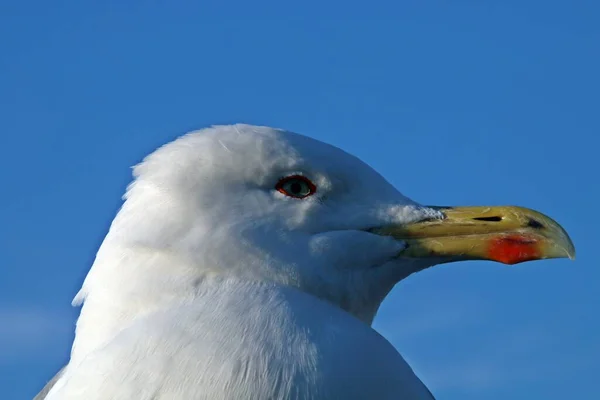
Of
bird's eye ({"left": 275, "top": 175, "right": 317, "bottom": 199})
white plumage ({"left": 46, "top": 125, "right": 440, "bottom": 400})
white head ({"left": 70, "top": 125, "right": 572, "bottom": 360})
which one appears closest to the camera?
white plumage ({"left": 46, "top": 125, "right": 440, "bottom": 400})

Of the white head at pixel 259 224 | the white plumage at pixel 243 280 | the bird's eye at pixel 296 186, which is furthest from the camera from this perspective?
the bird's eye at pixel 296 186

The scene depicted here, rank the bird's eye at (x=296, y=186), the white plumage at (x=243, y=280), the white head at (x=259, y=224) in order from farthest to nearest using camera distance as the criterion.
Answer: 1. the bird's eye at (x=296, y=186)
2. the white head at (x=259, y=224)
3. the white plumage at (x=243, y=280)

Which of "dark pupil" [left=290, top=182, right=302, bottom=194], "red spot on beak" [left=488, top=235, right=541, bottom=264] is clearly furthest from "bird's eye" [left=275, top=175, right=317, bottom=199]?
"red spot on beak" [left=488, top=235, right=541, bottom=264]

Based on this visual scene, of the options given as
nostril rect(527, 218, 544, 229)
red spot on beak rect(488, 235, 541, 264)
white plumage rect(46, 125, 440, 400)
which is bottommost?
white plumage rect(46, 125, 440, 400)

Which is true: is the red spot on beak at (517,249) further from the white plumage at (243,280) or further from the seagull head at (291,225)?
Answer: the white plumage at (243,280)

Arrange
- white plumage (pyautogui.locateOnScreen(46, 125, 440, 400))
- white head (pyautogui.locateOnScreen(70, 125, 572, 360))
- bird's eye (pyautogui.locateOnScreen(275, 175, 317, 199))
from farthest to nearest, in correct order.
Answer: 1. bird's eye (pyautogui.locateOnScreen(275, 175, 317, 199))
2. white head (pyautogui.locateOnScreen(70, 125, 572, 360))
3. white plumage (pyautogui.locateOnScreen(46, 125, 440, 400))

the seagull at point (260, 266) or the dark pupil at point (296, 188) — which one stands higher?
the dark pupil at point (296, 188)

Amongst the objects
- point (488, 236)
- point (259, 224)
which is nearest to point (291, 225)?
point (259, 224)

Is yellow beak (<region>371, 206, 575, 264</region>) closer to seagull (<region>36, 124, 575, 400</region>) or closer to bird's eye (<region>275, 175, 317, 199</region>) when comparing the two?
seagull (<region>36, 124, 575, 400</region>)

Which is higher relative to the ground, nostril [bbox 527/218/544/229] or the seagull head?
nostril [bbox 527/218/544/229]

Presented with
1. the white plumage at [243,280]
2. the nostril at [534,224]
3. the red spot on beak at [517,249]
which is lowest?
the white plumage at [243,280]

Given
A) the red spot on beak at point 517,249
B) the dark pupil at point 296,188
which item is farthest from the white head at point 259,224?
the red spot on beak at point 517,249
